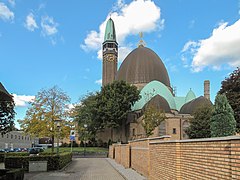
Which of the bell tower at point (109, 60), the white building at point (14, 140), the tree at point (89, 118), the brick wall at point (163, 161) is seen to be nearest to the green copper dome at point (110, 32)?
the bell tower at point (109, 60)

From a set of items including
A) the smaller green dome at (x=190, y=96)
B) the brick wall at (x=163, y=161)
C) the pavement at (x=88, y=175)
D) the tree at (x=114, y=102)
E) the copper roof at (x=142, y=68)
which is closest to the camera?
the brick wall at (x=163, y=161)

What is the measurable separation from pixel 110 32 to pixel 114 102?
37880 mm

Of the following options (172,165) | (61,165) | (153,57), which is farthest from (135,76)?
(172,165)

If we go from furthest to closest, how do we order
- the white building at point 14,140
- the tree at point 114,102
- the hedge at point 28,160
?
the white building at point 14,140, the tree at point 114,102, the hedge at point 28,160

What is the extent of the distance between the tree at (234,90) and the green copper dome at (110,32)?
175 feet

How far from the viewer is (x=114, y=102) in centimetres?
5441

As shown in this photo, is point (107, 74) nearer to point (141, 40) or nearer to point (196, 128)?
point (141, 40)

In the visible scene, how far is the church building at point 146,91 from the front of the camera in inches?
2253

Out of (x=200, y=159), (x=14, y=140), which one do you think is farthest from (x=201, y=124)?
(x=14, y=140)

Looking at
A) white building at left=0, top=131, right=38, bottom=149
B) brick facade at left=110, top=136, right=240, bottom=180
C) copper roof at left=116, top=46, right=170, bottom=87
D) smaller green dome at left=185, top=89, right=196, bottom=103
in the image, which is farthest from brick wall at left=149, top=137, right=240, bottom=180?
copper roof at left=116, top=46, right=170, bottom=87

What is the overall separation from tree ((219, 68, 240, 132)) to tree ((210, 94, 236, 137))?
6.27m

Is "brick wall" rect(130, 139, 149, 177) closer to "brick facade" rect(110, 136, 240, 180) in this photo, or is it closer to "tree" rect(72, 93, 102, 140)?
"brick facade" rect(110, 136, 240, 180)

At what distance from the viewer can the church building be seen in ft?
188

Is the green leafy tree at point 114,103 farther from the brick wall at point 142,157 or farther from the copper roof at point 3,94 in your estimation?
the copper roof at point 3,94
